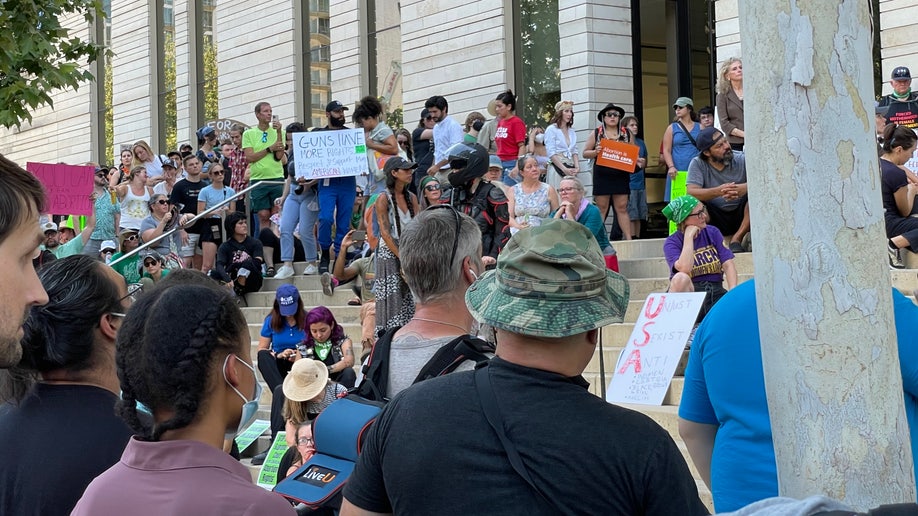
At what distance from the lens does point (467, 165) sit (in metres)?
9.05

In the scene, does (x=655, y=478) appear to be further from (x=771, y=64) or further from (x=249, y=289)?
(x=249, y=289)

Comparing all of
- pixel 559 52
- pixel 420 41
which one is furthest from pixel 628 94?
pixel 420 41

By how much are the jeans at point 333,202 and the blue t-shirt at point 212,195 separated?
9.03ft

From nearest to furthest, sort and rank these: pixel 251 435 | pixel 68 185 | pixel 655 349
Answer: pixel 655 349 → pixel 251 435 → pixel 68 185

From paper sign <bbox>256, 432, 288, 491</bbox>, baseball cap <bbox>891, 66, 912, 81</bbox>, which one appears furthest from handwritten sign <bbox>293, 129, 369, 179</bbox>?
paper sign <bbox>256, 432, 288, 491</bbox>

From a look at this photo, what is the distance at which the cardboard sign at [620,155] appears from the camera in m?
12.9

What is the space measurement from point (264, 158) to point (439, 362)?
12.9 metres

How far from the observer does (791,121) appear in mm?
2369

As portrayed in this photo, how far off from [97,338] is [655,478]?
158 cm

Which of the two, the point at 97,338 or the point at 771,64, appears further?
the point at 97,338

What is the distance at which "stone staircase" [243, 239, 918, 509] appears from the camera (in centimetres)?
752

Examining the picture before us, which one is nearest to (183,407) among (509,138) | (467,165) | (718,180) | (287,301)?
(467,165)

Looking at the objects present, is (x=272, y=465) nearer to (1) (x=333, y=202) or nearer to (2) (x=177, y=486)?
(2) (x=177, y=486)

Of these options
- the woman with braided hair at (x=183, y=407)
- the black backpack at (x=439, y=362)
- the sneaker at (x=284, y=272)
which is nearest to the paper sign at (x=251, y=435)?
the black backpack at (x=439, y=362)
